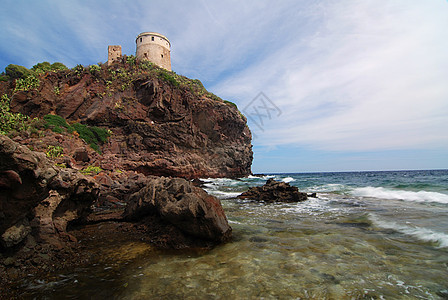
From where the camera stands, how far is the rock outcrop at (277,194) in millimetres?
13894

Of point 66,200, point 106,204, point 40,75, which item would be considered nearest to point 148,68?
point 40,75

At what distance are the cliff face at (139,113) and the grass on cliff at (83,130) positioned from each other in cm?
95

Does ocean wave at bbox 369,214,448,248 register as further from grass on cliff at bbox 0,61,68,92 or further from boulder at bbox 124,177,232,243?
grass on cliff at bbox 0,61,68,92

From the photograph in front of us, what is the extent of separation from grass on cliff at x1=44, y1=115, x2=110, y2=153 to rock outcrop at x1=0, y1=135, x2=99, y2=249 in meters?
18.6

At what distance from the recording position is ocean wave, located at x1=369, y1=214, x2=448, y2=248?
574cm

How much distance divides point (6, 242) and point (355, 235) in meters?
8.32

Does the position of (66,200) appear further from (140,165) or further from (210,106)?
(210,106)

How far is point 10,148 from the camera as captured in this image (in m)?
3.17

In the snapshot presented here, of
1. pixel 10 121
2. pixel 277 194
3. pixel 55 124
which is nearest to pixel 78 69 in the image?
pixel 55 124

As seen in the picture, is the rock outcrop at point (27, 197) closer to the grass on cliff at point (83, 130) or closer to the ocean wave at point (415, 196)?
the grass on cliff at point (83, 130)

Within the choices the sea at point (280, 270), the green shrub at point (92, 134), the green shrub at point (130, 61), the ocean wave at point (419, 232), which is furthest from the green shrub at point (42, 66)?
the ocean wave at point (419, 232)

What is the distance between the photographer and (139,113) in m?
27.8

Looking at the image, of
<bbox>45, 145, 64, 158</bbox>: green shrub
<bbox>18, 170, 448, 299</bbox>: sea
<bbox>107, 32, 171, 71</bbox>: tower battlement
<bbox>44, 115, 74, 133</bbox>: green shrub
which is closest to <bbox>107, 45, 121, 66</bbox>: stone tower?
<bbox>107, 32, 171, 71</bbox>: tower battlement

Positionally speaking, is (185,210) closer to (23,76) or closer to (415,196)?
(415,196)
